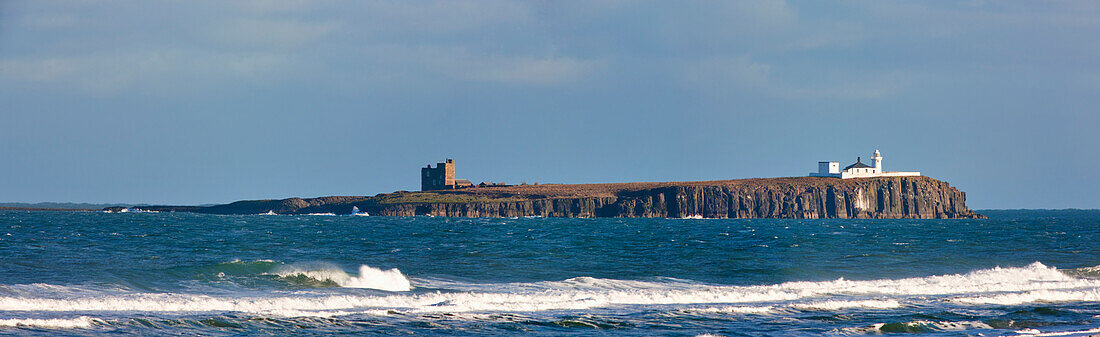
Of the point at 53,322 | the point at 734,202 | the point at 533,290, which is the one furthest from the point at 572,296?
the point at 734,202

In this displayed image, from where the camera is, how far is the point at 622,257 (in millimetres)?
42750

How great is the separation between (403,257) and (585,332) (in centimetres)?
2256

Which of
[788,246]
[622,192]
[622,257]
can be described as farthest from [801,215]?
[622,257]

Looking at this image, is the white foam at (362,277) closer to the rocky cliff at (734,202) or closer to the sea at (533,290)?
the sea at (533,290)

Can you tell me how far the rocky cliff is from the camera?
165m

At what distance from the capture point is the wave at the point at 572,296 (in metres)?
22.9

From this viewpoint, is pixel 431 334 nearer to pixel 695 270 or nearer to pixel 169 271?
pixel 169 271

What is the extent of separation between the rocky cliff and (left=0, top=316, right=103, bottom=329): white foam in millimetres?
143027

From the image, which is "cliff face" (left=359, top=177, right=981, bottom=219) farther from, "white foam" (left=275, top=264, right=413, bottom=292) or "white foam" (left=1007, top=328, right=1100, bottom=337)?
"white foam" (left=1007, top=328, right=1100, bottom=337)

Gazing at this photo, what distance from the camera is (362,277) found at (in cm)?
3170

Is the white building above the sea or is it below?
above

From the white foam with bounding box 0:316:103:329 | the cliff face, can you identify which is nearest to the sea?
the white foam with bounding box 0:316:103:329

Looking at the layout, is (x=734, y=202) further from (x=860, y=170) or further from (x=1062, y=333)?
(x=1062, y=333)

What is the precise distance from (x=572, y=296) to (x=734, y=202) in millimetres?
148371
